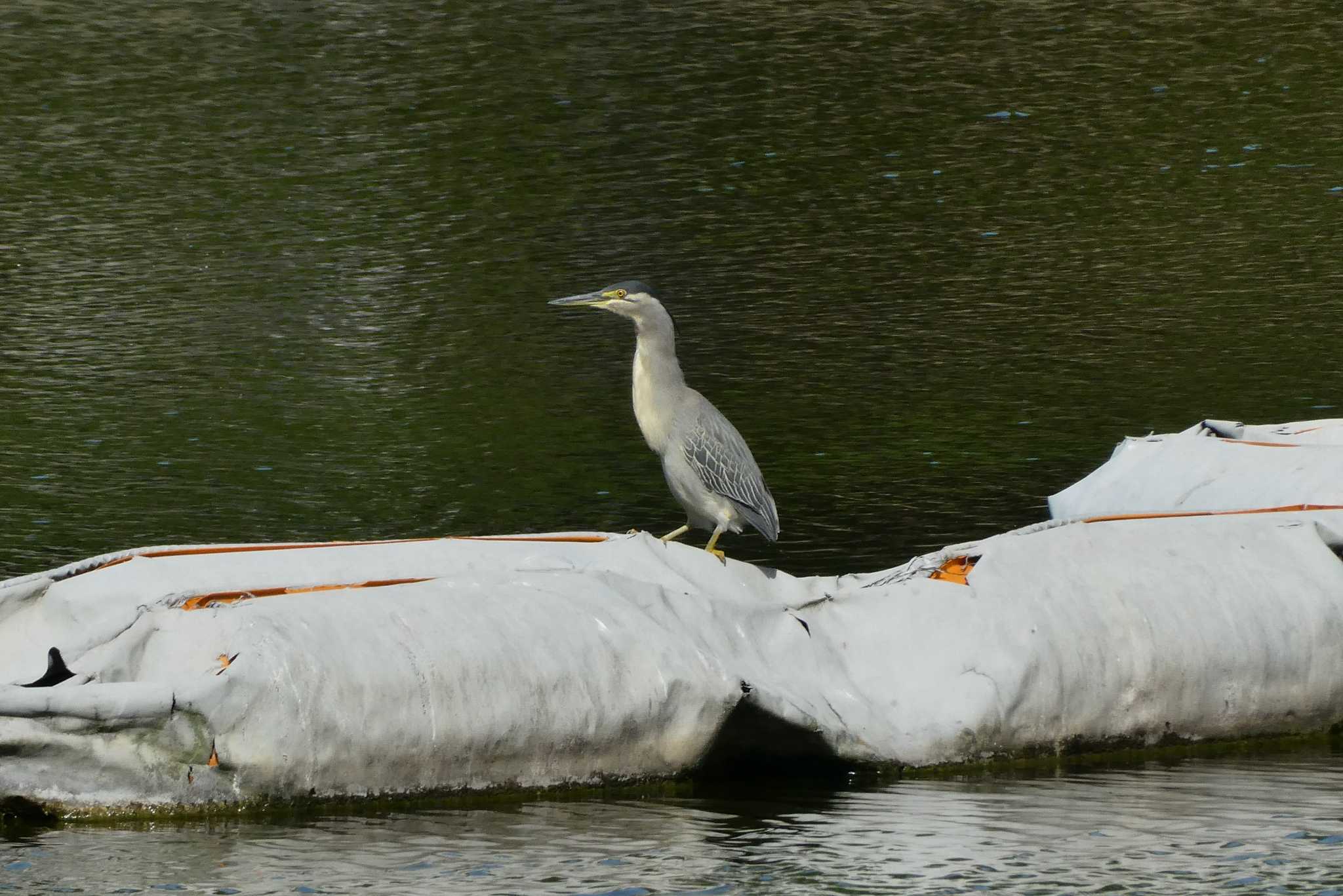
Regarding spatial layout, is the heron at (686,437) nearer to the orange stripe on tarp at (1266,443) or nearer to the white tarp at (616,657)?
the white tarp at (616,657)

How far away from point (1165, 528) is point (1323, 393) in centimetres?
486

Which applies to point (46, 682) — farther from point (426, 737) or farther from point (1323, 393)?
point (1323, 393)

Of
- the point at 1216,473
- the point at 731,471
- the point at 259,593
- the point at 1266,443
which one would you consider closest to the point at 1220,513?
the point at 1216,473

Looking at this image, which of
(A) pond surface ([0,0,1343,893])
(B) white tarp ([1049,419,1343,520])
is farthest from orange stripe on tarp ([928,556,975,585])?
(B) white tarp ([1049,419,1343,520])

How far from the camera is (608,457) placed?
1115 cm

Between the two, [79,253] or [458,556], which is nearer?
[458,556]

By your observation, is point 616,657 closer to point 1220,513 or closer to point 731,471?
point 731,471

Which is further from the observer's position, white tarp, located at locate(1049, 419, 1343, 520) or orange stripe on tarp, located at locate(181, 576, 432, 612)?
white tarp, located at locate(1049, 419, 1343, 520)

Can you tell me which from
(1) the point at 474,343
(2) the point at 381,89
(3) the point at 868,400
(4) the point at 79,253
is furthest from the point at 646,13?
(3) the point at 868,400

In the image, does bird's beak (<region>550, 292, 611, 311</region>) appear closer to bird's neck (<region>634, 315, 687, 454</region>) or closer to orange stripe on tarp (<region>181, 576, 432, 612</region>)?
bird's neck (<region>634, 315, 687, 454</region>)

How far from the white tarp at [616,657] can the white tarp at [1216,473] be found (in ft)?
1.99

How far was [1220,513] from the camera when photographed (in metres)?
7.67

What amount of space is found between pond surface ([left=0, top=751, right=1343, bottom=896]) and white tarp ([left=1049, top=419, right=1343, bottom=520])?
1965 millimetres

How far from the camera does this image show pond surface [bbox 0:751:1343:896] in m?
5.50
